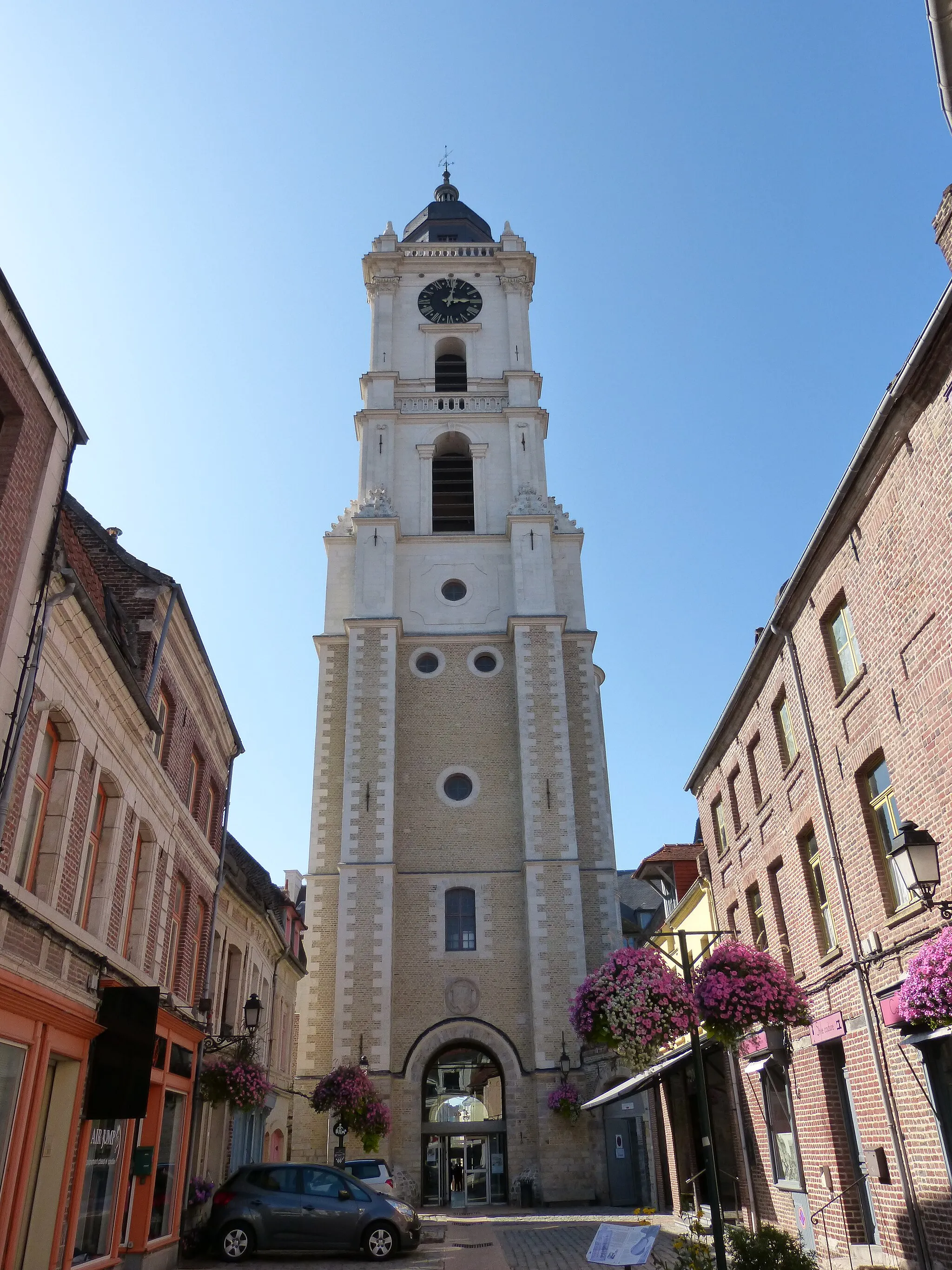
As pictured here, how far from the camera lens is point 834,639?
13664 millimetres

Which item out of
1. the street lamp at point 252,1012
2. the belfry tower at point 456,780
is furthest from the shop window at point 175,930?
the belfry tower at point 456,780

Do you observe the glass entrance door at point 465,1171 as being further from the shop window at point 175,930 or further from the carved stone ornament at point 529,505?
the carved stone ornament at point 529,505

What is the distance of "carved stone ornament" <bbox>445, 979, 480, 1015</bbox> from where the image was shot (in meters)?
29.0

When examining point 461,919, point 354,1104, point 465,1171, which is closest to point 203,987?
point 354,1104

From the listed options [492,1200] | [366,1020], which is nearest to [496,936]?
[366,1020]

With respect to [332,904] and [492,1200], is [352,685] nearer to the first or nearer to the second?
[332,904]

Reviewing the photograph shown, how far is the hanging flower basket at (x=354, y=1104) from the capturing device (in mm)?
25188

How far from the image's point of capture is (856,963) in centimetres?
1228

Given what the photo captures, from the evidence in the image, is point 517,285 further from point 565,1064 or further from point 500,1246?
point 500,1246

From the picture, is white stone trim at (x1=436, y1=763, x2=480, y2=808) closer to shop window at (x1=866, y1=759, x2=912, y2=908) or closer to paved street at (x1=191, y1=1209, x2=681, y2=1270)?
paved street at (x1=191, y1=1209, x2=681, y2=1270)

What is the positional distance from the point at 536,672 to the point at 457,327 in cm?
1628

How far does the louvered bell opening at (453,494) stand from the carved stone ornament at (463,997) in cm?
1651

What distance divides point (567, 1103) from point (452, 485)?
22.4 metres

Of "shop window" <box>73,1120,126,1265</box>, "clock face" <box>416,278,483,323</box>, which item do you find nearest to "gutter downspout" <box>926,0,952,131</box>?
"shop window" <box>73,1120,126,1265</box>
